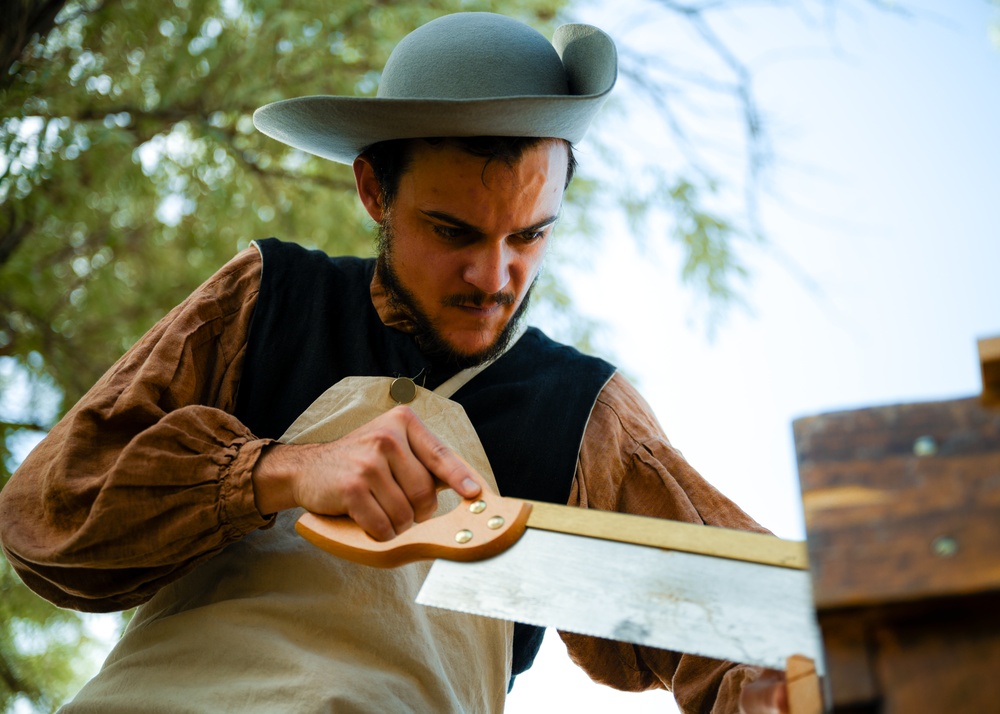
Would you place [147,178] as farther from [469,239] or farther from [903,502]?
[903,502]

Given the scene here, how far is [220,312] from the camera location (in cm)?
182

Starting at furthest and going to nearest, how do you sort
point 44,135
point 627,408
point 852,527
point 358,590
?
point 44,135, point 627,408, point 358,590, point 852,527

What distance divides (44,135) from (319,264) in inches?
58.0

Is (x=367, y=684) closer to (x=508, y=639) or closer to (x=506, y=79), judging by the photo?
(x=508, y=639)

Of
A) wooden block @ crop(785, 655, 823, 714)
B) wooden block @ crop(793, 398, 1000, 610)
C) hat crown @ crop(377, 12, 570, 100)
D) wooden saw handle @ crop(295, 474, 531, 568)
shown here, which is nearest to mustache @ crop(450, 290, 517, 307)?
hat crown @ crop(377, 12, 570, 100)

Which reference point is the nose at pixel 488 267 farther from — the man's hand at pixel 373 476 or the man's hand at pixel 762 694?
the man's hand at pixel 762 694

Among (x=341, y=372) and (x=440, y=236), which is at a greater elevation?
(x=440, y=236)

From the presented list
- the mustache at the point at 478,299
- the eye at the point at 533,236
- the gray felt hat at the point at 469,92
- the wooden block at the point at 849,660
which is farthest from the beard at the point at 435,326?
the wooden block at the point at 849,660

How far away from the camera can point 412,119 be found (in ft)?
5.95

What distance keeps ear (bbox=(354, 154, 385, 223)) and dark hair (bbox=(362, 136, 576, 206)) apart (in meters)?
0.02

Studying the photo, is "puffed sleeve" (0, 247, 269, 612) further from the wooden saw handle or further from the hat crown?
the hat crown

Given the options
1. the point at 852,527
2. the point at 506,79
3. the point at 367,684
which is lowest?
the point at 367,684

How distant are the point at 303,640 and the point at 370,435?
0.37 m

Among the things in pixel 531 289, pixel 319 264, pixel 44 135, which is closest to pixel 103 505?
pixel 319 264
